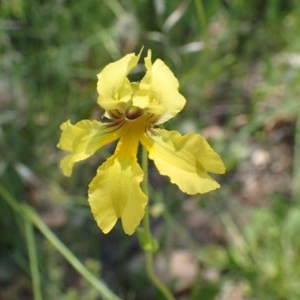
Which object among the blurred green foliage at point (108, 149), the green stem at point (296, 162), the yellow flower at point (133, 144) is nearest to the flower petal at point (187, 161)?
the yellow flower at point (133, 144)

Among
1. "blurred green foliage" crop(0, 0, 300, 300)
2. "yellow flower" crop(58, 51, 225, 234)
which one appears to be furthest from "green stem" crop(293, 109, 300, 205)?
"yellow flower" crop(58, 51, 225, 234)

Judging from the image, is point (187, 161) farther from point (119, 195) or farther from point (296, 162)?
point (296, 162)

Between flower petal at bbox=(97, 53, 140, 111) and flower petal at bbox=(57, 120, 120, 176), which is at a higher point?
flower petal at bbox=(97, 53, 140, 111)

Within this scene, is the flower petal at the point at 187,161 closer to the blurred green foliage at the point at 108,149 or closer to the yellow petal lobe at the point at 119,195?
the yellow petal lobe at the point at 119,195

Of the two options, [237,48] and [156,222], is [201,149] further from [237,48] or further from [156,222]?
[237,48]

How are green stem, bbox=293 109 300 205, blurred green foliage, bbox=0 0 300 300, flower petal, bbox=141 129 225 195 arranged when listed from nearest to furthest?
flower petal, bbox=141 129 225 195
blurred green foliage, bbox=0 0 300 300
green stem, bbox=293 109 300 205

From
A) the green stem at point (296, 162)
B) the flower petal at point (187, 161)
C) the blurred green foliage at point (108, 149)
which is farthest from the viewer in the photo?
the green stem at point (296, 162)

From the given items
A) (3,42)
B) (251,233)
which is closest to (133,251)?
(251,233)

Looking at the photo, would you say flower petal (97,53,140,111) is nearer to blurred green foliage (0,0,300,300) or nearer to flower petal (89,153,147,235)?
flower petal (89,153,147,235)
